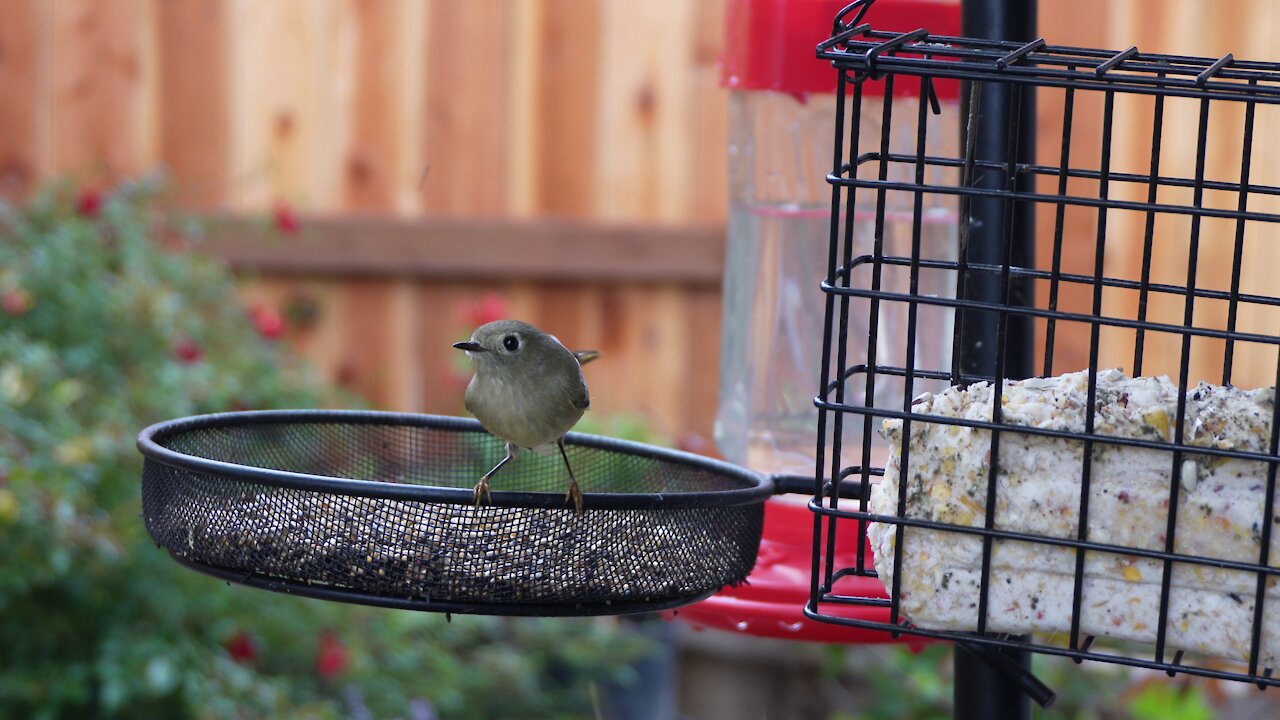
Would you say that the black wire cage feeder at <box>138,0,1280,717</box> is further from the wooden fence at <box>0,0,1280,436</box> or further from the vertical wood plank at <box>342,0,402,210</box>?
the vertical wood plank at <box>342,0,402,210</box>

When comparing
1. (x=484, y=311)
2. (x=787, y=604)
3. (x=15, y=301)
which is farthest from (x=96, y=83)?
(x=787, y=604)

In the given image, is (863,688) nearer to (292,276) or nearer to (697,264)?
(697,264)

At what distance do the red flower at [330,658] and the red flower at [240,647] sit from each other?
8.5 inches

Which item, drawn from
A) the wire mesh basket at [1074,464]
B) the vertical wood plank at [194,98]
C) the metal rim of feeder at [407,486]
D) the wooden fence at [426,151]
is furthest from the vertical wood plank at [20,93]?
the wire mesh basket at [1074,464]

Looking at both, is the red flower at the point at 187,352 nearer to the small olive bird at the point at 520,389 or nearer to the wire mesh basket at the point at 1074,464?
the small olive bird at the point at 520,389

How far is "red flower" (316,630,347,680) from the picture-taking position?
3961 millimetres

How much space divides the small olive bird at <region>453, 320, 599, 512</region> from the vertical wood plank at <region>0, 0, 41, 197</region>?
12.5 feet

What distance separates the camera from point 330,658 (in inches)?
156

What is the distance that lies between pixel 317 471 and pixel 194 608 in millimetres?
1893

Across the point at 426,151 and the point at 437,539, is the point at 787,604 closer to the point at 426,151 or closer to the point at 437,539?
the point at 437,539

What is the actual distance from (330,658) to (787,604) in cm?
236

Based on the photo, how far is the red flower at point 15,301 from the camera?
3.89 m

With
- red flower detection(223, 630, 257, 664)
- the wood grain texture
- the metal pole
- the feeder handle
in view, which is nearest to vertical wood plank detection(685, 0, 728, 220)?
the wood grain texture

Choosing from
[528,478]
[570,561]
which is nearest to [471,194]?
[528,478]
